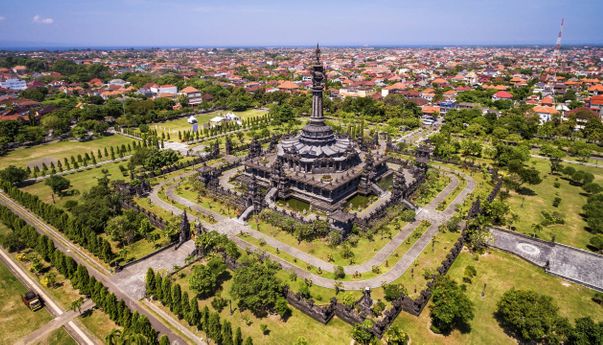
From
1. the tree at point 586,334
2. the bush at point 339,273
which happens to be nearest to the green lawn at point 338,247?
the bush at point 339,273

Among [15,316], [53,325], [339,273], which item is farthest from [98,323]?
[339,273]

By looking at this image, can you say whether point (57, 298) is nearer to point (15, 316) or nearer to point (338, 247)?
point (15, 316)

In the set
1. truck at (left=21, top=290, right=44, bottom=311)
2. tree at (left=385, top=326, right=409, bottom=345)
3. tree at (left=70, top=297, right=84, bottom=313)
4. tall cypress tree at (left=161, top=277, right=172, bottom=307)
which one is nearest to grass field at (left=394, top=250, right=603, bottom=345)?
tree at (left=385, top=326, right=409, bottom=345)

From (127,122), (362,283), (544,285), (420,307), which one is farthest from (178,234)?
(127,122)

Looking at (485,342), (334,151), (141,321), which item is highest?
(334,151)

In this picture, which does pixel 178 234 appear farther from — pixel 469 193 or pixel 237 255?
pixel 469 193

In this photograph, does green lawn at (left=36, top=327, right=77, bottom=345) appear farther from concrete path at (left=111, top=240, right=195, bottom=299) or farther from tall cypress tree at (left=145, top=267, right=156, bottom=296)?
tall cypress tree at (left=145, top=267, right=156, bottom=296)

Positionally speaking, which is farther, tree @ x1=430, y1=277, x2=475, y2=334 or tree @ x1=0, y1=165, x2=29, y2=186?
tree @ x1=0, y1=165, x2=29, y2=186
